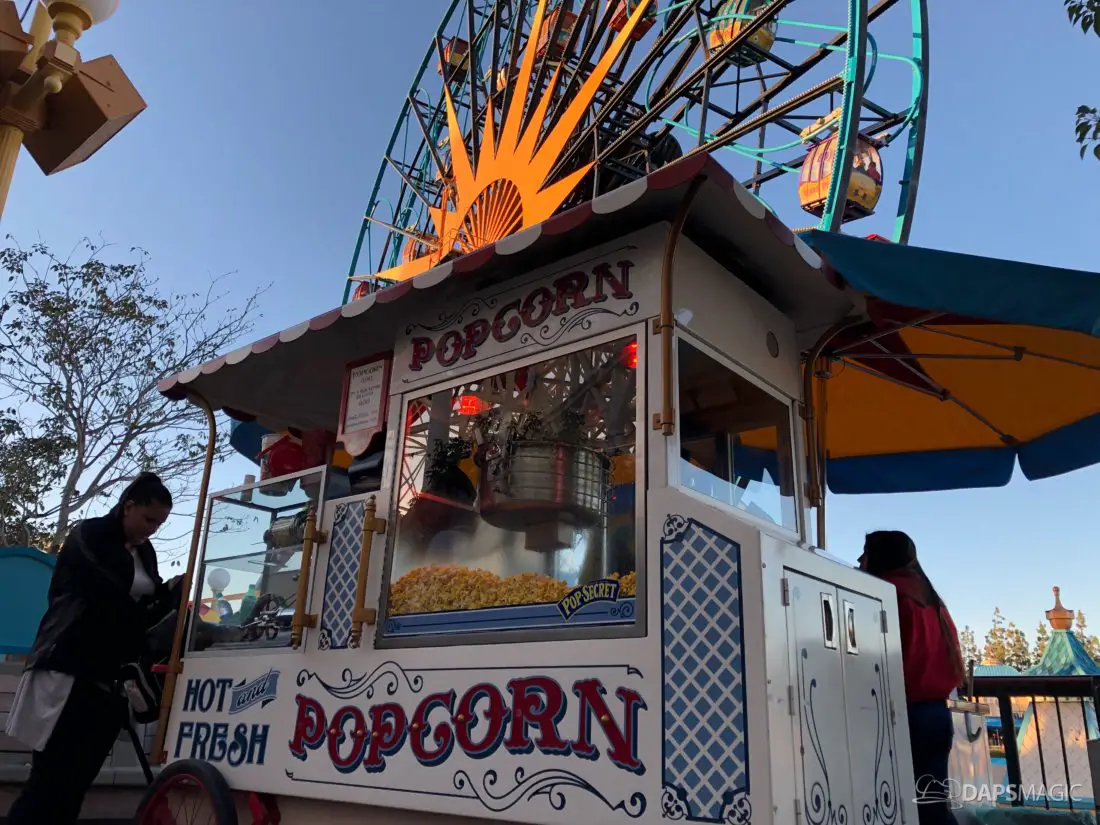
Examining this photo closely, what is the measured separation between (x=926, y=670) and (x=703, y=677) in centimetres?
139

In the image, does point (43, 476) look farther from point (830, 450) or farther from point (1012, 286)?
point (1012, 286)

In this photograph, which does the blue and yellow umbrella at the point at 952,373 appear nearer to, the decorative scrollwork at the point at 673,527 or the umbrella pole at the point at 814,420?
the umbrella pole at the point at 814,420

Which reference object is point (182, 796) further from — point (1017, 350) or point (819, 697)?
point (1017, 350)

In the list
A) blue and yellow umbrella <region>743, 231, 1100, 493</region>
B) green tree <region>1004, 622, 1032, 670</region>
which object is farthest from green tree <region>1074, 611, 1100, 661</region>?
blue and yellow umbrella <region>743, 231, 1100, 493</region>

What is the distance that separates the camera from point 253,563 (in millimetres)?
4031

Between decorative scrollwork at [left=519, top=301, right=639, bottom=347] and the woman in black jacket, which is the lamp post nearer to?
the woman in black jacket

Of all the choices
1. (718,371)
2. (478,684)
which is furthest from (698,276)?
(478,684)

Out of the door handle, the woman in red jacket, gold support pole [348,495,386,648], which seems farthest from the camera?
gold support pole [348,495,386,648]

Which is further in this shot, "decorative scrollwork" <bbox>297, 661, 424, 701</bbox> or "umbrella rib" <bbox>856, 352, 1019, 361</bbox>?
"umbrella rib" <bbox>856, 352, 1019, 361</bbox>

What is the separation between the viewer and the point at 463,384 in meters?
3.44

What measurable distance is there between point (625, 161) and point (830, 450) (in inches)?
163

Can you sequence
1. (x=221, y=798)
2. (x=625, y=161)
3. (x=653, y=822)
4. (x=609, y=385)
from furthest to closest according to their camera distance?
(x=625, y=161), (x=221, y=798), (x=609, y=385), (x=653, y=822)

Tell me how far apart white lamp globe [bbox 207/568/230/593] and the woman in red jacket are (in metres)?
2.99

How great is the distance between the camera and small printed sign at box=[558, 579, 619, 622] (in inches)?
104
